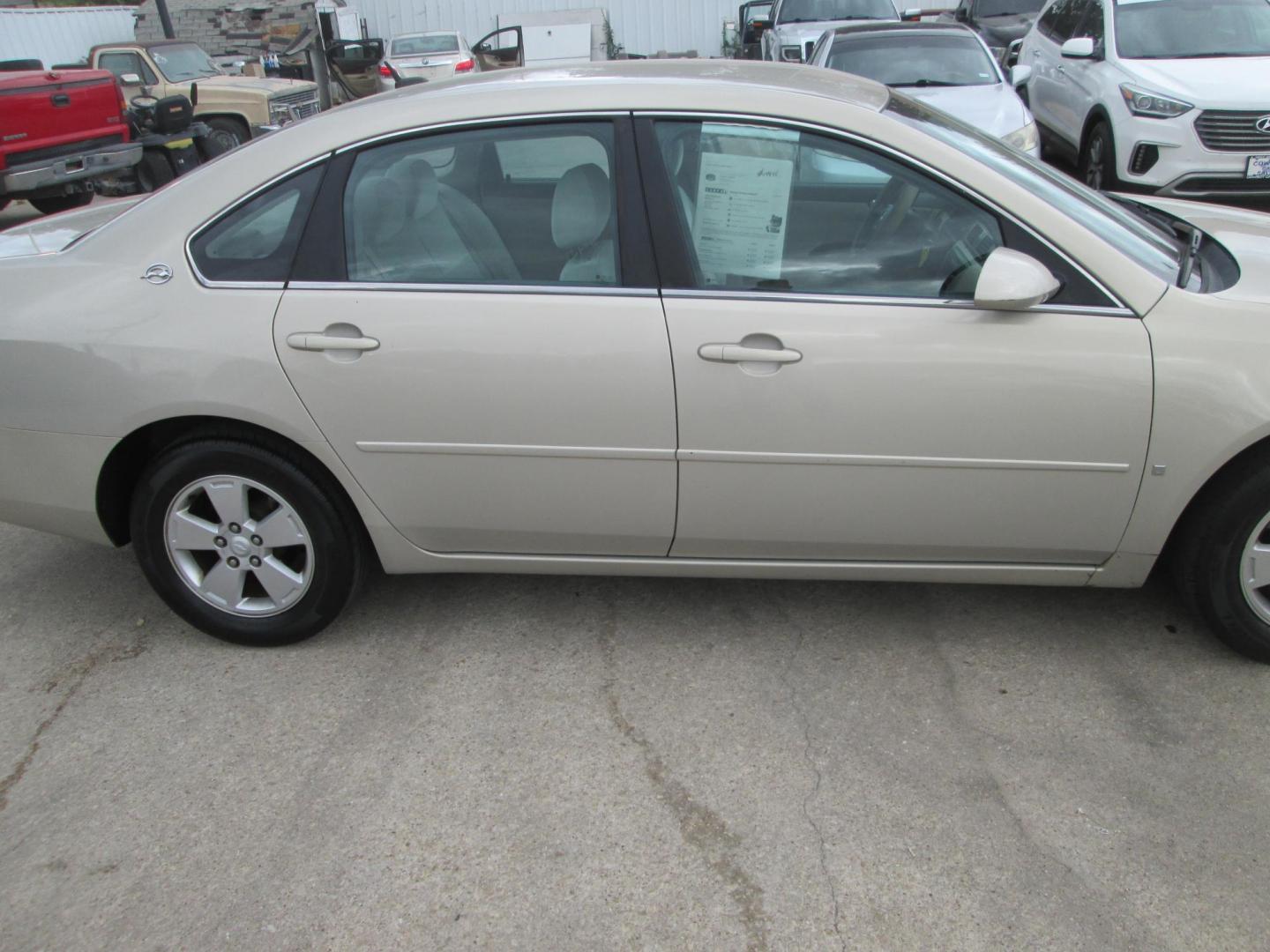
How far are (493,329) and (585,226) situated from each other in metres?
0.40

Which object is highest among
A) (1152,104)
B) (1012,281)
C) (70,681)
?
(1012,281)

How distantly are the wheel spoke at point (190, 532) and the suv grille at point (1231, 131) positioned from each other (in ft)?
23.1

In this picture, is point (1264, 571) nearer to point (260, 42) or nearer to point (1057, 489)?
point (1057, 489)

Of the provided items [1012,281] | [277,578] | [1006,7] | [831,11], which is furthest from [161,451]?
[1006,7]

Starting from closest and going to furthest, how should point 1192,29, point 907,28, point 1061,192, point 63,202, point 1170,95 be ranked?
point 1061,192 → point 1170,95 → point 1192,29 → point 907,28 → point 63,202

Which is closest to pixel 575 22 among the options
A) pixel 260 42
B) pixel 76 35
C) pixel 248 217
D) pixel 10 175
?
pixel 260 42

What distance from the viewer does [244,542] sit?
10.3 feet

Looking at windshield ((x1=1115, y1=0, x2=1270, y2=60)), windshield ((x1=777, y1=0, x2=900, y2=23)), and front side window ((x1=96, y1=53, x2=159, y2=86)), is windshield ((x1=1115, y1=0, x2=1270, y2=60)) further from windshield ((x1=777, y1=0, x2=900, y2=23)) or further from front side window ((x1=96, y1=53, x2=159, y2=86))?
front side window ((x1=96, y1=53, x2=159, y2=86))

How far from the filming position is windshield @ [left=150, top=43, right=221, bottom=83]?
46.1 feet

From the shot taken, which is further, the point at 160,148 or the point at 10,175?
the point at 160,148

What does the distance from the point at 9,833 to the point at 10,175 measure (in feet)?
27.1

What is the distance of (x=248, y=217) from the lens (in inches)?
116

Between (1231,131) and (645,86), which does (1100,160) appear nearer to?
(1231,131)

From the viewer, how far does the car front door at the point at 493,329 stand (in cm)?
280
